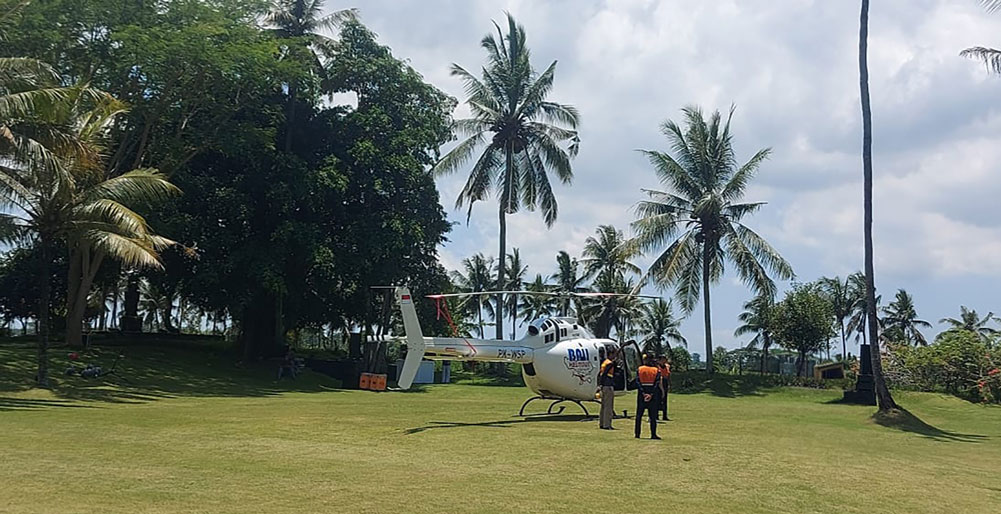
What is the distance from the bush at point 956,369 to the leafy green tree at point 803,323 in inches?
332

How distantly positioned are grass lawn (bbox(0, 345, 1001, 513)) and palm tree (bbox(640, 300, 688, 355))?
1493 inches

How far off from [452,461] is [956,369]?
27027mm

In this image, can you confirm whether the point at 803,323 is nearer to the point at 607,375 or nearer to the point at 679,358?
the point at 679,358

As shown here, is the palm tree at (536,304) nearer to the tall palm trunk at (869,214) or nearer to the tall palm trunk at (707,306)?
the tall palm trunk at (707,306)

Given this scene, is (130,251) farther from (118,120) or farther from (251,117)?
(251,117)

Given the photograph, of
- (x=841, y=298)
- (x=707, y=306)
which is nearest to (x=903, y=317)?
(x=841, y=298)

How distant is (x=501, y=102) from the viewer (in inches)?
1623

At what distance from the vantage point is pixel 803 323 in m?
43.7

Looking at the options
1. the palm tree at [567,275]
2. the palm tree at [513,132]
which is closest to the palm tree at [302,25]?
the palm tree at [513,132]

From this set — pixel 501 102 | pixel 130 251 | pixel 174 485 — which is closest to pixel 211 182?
pixel 130 251

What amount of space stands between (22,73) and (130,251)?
5546 mm

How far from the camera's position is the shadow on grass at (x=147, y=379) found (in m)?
23.0

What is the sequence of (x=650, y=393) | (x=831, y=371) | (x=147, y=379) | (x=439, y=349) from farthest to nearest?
(x=831, y=371) → (x=147, y=379) → (x=439, y=349) → (x=650, y=393)

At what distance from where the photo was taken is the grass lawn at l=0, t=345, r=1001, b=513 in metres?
9.00
